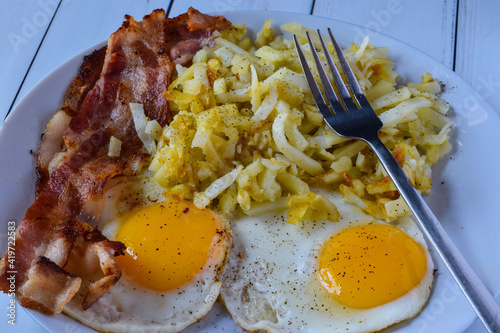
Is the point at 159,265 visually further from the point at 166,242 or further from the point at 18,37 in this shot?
the point at 18,37

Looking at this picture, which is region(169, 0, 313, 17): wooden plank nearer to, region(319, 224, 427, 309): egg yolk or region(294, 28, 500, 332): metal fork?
region(294, 28, 500, 332): metal fork

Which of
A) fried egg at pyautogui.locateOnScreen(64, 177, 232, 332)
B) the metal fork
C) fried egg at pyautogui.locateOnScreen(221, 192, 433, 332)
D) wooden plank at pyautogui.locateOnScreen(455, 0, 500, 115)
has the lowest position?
wooden plank at pyautogui.locateOnScreen(455, 0, 500, 115)

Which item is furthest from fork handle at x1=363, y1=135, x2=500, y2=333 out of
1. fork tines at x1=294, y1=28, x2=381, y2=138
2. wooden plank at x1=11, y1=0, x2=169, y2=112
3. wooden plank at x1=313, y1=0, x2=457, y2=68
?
wooden plank at x1=11, y1=0, x2=169, y2=112

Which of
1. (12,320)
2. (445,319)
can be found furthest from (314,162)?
(12,320)

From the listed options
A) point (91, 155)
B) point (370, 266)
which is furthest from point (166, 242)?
point (370, 266)

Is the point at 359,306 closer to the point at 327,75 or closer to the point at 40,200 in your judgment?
the point at 327,75

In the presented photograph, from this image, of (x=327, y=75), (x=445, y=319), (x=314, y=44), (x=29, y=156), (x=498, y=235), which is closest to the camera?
(x=445, y=319)

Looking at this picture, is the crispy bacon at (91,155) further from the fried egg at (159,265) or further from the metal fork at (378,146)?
the metal fork at (378,146)
